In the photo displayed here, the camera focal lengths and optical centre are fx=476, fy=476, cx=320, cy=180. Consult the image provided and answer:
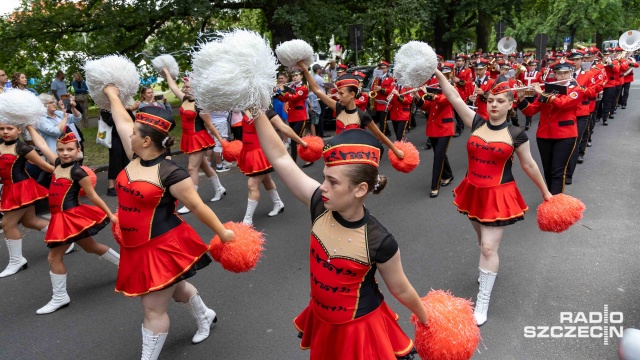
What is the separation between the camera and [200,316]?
12.6ft

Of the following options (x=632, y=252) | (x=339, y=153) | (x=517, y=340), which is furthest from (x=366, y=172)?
(x=632, y=252)

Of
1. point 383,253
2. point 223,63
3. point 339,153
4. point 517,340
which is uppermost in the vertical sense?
point 223,63

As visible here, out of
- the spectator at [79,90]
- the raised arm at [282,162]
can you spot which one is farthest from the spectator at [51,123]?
the spectator at [79,90]

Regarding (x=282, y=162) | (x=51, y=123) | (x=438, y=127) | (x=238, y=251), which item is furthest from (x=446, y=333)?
(x=51, y=123)

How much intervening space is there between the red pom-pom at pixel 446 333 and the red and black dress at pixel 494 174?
1.78 m

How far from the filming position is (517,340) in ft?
12.3

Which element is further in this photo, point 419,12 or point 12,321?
point 419,12

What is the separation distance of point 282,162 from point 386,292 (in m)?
2.41

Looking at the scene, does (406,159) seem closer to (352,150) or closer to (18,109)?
(352,150)

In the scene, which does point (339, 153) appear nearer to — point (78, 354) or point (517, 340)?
point (517, 340)

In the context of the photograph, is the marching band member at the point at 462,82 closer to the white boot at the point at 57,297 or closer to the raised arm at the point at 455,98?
the raised arm at the point at 455,98

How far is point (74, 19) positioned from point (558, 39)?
1385 inches

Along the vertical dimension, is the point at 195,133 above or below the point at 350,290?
below
